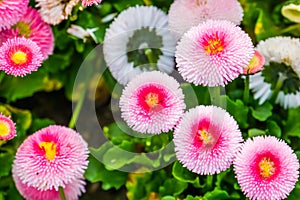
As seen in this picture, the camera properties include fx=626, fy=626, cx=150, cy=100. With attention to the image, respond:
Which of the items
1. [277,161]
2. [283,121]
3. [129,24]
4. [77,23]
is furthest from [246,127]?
[77,23]

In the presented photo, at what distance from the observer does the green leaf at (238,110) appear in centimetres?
121

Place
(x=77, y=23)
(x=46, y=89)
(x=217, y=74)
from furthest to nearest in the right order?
(x=46, y=89) < (x=77, y=23) < (x=217, y=74)

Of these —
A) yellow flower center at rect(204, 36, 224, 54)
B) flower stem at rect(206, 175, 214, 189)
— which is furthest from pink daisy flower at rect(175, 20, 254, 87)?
flower stem at rect(206, 175, 214, 189)

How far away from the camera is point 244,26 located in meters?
1.38

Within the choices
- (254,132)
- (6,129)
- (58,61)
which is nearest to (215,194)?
(254,132)

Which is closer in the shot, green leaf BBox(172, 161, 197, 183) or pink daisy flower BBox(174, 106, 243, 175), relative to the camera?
pink daisy flower BBox(174, 106, 243, 175)

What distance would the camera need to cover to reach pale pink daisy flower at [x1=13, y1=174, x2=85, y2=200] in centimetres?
121

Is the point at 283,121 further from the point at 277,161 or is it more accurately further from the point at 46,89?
the point at 46,89

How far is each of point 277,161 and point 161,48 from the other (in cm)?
35

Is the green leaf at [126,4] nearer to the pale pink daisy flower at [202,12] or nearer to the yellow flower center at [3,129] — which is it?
the pale pink daisy flower at [202,12]

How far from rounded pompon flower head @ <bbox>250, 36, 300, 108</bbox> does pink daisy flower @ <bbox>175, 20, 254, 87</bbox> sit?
0.61 ft

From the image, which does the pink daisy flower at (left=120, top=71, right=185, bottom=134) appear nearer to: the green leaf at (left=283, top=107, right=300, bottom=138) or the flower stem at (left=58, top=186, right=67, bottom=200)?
the flower stem at (left=58, top=186, right=67, bottom=200)

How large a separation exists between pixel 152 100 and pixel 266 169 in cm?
23

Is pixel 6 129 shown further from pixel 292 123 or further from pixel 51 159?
pixel 292 123
